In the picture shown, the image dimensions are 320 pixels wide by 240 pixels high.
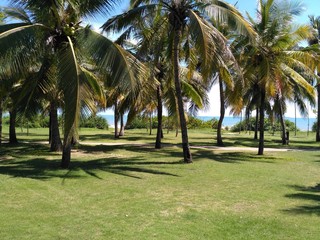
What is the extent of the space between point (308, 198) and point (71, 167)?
7376 mm

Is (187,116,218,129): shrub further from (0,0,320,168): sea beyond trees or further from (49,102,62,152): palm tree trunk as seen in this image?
(49,102,62,152): palm tree trunk

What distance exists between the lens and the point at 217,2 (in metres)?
13.6

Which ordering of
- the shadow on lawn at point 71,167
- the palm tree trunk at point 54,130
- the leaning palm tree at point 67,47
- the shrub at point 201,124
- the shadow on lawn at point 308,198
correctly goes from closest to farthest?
the shadow on lawn at point 308,198 < the leaning palm tree at point 67,47 < the shadow on lawn at point 71,167 < the palm tree trunk at point 54,130 < the shrub at point 201,124

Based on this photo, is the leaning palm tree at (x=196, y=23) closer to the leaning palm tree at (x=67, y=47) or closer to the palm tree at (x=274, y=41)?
the leaning palm tree at (x=67, y=47)

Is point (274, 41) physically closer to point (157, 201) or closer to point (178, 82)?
point (178, 82)

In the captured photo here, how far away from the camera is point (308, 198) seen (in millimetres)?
8609

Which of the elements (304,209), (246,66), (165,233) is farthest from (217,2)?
A: (165,233)

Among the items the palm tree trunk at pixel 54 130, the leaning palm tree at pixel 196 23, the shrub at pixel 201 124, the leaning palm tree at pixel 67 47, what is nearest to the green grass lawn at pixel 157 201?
the leaning palm tree at pixel 67 47

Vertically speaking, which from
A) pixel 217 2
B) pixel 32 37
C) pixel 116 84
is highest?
pixel 217 2

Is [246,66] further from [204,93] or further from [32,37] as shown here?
[32,37]

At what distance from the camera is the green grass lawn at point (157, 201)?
19.9 feet

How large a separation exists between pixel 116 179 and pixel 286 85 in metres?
Answer: 11.5

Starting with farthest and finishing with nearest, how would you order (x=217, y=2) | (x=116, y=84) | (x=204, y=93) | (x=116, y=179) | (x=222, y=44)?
1. (x=204, y=93)
2. (x=217, y=2)
3. (x=222, y=44)
4. (x=116, y=84)
5. (x=116, y=179)

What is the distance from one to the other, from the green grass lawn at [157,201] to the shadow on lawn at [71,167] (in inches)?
1.2
